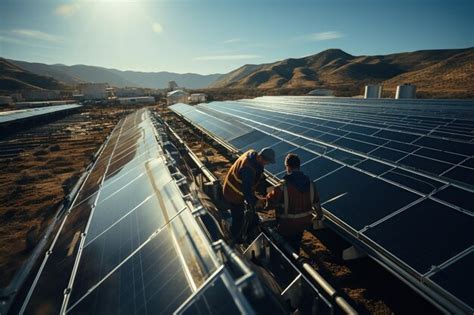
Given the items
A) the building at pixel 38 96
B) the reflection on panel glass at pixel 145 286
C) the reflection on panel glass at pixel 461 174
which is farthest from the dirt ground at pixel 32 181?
the building at pixel 38 96

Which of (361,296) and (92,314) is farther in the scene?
(361,296)

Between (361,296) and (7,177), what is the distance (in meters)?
20.8

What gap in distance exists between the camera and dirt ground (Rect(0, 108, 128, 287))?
889 cm

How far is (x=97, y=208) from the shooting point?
6426 millimetres

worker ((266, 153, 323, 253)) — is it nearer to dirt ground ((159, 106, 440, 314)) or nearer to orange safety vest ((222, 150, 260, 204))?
orange safety vest ((222, 150, 260, 204))

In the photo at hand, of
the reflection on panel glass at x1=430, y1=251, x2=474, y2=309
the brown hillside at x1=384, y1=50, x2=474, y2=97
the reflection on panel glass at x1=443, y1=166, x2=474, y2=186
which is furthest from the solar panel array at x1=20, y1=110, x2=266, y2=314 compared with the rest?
the brown hillside at x1=384, y1=50, x2=474, y2=97

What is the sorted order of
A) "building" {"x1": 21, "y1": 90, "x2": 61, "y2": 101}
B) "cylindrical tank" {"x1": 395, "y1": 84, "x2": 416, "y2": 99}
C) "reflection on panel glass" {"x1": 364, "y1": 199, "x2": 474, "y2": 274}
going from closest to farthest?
1. "reflection on panel glass" {"x1": 364, "y1": 199, "x2": 474, "y2": 274}
2. "cylindrical tank" {"x1": 395, "y1": 84, "x2": 416, "y2": 99}
3. "building" {"x1": 21, "y1": 90, "x2": 61, "y2": 101}

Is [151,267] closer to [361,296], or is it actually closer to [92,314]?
[92,314]

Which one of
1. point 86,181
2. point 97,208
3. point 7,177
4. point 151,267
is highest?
point 151,267

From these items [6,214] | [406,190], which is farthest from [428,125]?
[6,214]

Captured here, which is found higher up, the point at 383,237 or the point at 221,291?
the point at 221,291

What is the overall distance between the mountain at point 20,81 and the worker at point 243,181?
157169mm

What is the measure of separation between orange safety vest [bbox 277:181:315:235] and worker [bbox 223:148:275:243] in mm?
699

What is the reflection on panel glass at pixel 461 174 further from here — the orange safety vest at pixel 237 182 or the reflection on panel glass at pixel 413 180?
the orange safety vest at pixel 237 182
